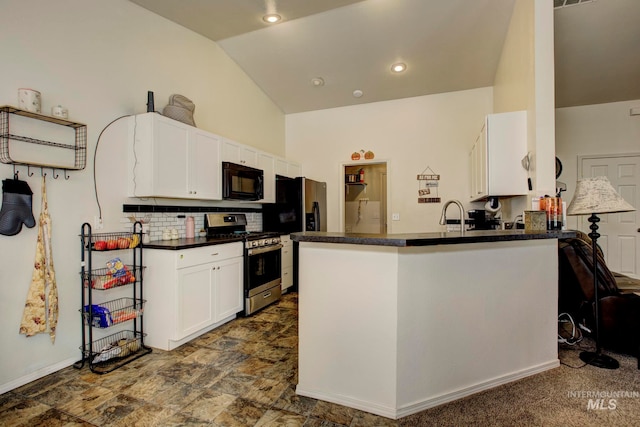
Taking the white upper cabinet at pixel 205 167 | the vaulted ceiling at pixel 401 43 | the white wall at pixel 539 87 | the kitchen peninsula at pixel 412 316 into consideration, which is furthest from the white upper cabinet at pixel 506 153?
the white upper cabinet at pixel 205 167

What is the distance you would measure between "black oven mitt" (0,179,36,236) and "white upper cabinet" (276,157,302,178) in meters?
3.05

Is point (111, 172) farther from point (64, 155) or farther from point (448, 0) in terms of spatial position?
point (448, 0)

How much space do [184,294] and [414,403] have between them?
6.70ft

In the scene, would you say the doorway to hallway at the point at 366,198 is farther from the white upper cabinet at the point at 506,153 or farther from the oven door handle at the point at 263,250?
the white upper cabinet at the point at 506,153

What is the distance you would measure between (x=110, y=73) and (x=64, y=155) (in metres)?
0.86

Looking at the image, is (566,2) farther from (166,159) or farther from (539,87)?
(166,159)

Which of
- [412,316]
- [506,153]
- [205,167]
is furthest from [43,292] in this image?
[506,153]

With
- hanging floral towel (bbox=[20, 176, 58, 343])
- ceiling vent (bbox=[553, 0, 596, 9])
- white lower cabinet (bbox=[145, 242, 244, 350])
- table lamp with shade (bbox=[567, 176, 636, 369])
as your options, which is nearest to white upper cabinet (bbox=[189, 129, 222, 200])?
A: white lower cabinet (bbox=[145, 242, 244, 350])

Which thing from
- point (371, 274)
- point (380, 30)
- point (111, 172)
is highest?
point (380, 30)

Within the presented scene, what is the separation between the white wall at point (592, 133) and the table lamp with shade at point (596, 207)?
2.86m

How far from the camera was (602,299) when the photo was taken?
238 centimetres

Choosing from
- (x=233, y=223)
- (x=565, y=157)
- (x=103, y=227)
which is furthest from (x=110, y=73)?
(x=565, y=157)

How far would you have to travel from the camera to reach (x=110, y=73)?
105 inches

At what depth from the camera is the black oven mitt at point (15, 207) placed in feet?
6.53
